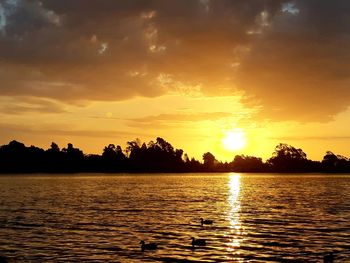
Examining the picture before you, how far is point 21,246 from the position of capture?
47.3m

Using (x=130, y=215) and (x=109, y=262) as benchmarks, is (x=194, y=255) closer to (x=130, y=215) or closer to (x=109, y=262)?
(x=109, y=262)

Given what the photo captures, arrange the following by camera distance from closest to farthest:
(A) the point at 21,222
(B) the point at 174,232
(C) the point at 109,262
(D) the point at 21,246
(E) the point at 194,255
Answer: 1. (C) the point at 109,262
2. (E) the point at 194,255
3. (D) the point at 21,246
4. (B) the point at 174,232
5. (A) the point at 21,222

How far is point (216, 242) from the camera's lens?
5025cm

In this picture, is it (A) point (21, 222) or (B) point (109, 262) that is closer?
(B) point (109, 262)

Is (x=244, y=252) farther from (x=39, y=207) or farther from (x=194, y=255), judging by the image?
(x=39, y=207)

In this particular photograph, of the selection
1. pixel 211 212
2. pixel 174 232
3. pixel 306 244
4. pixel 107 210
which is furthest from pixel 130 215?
pixel 306 244

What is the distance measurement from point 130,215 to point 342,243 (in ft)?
117

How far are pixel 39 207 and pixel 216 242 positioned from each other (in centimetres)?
4809

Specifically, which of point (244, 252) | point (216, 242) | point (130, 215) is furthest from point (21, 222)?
point (244, 252)

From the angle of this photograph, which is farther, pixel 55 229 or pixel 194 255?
pixel 55 229

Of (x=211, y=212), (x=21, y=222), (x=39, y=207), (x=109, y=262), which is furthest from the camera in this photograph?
(x=39, y=207)

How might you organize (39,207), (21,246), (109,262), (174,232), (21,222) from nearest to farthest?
(109,262) < (21,246) < (174,232) < (21,222) < (39,207)

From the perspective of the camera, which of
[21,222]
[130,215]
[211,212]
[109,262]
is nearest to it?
[109,262]

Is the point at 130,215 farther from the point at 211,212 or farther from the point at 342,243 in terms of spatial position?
the point at 342,243
